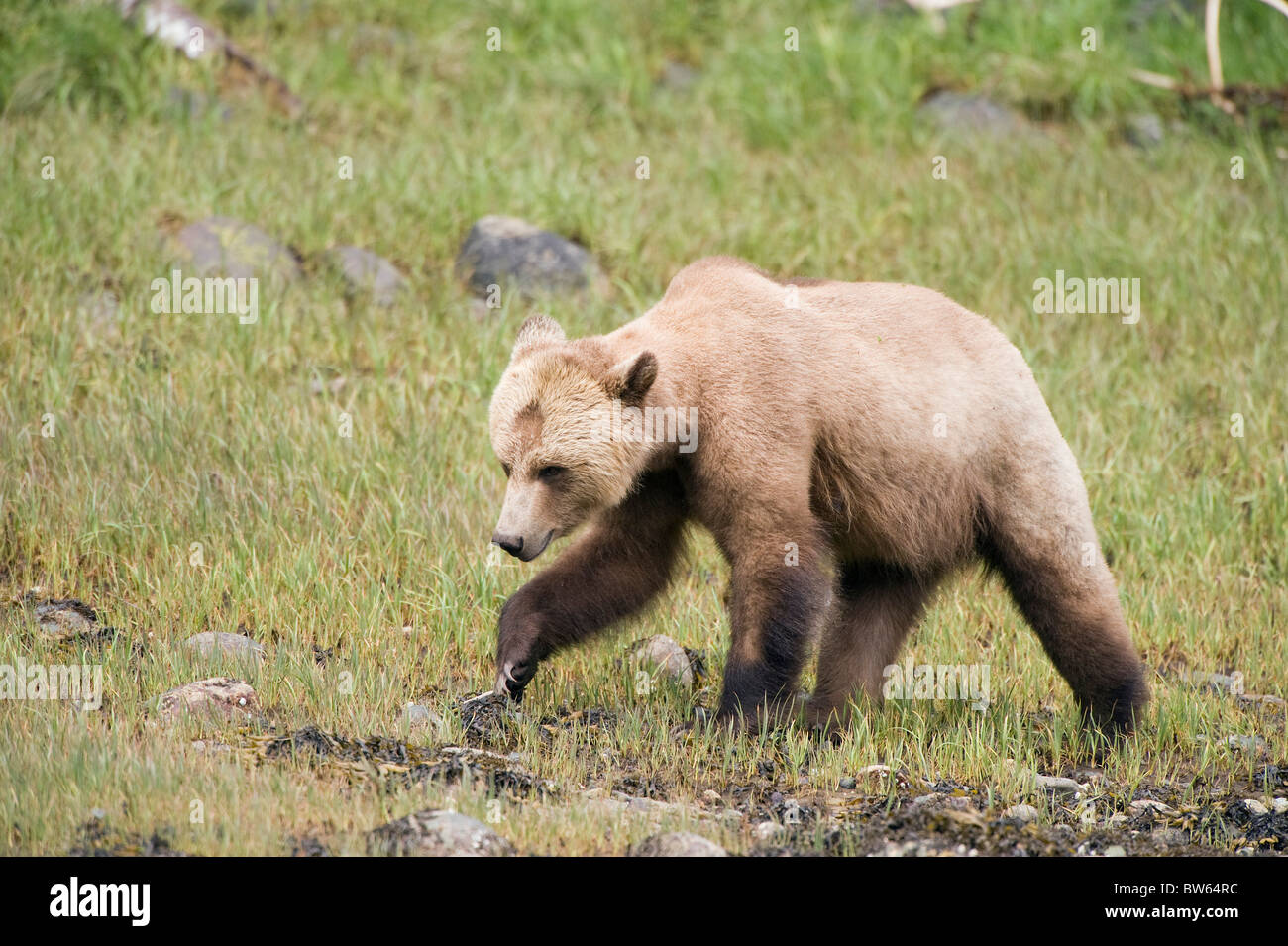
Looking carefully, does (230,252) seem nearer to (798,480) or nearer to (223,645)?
(223,645)

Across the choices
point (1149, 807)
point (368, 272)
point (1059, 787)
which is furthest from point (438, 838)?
point (368, 272)

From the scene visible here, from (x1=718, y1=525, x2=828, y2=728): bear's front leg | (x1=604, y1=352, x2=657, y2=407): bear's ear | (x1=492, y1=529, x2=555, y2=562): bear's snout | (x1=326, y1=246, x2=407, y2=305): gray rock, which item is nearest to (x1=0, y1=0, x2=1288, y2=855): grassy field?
(x1=326, y1=246, x2=407, y2=305): gray rock

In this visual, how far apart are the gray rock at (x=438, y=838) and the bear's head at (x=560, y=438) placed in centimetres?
107

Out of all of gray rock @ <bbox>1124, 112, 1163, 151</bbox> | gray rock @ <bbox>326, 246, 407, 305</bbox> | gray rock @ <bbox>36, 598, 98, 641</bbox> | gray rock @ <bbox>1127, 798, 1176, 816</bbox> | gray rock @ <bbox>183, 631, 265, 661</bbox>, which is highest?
gray rock @ <bbox>1124, 112, 1163, 151</bbox>

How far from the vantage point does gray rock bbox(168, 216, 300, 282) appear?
30.6 ft

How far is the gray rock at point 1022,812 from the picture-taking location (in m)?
5.16

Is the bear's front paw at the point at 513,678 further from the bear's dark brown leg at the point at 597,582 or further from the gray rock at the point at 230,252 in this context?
the gray rock at the point at 230,252

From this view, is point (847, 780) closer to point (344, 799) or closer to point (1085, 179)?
point (344, 799)

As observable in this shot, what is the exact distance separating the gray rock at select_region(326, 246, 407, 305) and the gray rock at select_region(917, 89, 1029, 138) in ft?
16.9

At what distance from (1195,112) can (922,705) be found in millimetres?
8374

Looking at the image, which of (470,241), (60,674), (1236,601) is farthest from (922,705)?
(470,241)

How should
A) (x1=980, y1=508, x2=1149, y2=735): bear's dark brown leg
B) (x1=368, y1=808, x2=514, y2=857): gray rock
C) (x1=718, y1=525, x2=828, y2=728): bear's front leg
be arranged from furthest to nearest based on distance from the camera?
1. (x1=980, y1=508, x2=1149, y2=735): bear's dark brown leg
2. (x1=718, y1=525, x2=828, y2=728): bear's front leg
3. (x1=368, y1=808, x2=514, y2=857): gray rock

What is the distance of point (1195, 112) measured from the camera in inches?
495

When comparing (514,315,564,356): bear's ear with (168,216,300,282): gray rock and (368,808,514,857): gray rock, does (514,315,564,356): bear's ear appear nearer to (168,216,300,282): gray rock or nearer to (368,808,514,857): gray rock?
(368,808,514,857): gray rock
